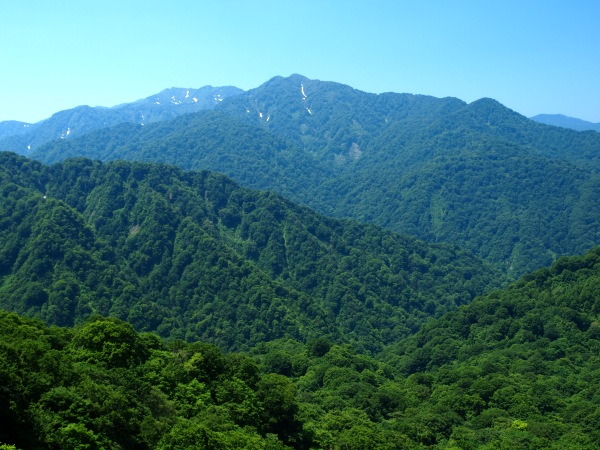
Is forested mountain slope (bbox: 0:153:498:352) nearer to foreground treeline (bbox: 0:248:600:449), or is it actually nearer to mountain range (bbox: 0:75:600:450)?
mountain range (bbox: 0:75:600:450)

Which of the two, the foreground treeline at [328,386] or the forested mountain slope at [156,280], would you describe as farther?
the forested mountain slope at [156,280]

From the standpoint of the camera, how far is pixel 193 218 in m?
198

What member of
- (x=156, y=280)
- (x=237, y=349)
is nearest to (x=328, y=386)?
(x=237, y=349)

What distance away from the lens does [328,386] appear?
87500 mm

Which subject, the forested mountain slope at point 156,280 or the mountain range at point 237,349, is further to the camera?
the forested mountain slope at point 156,280

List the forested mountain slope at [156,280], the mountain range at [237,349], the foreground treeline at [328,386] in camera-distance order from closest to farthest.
Result: the foreground treeline at [328,386], the mountain range at [237,349], the forested mountain slope at [156,280]

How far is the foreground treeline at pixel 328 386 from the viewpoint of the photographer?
115 ft

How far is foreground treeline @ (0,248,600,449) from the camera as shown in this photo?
3494 cm

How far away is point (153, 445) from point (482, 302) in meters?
112

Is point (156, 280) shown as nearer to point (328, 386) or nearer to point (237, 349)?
point (237, 349)

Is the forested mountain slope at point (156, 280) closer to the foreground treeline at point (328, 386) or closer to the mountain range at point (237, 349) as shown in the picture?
the mountain range at point (237, 349)

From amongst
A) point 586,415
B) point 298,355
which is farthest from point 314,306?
point 586,415

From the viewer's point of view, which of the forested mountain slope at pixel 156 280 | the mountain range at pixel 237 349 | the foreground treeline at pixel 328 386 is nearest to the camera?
the foreground treeline at pixel 328 386

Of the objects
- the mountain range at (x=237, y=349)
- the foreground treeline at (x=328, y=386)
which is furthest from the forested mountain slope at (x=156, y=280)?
the foreground treeline at (x=328, y=386)
